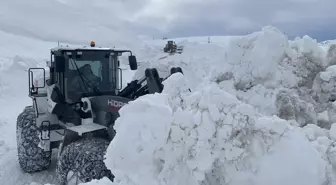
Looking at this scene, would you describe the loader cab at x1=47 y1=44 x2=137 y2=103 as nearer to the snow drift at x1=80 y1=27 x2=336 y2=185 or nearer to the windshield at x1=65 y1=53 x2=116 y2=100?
the windshield at x1=65 y1=53 x2=116 y2=100

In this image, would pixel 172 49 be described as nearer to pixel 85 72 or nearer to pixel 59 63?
pixel 85 72

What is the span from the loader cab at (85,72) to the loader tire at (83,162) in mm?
933

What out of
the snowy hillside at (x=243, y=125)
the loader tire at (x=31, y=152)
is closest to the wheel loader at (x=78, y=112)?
the loader tire at (x=31, y=152)

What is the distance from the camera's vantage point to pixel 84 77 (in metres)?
4.83

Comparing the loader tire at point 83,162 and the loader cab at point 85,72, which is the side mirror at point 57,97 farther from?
the loader tire at point 83,162

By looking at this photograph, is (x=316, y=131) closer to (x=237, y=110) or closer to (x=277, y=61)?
(x=237, y=110)

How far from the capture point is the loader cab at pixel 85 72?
4.76 metres

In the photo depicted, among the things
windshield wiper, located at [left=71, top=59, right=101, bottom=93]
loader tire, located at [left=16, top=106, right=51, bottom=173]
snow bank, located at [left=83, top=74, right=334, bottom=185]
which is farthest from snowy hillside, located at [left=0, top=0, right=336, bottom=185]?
loader tire, located at [left=16, top=106, right=51, bottom=173]

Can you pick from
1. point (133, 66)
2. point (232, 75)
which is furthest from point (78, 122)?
point (232, 75)

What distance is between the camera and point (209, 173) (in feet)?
6.80

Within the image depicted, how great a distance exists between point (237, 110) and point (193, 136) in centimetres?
34

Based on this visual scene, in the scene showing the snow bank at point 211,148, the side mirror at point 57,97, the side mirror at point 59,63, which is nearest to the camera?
the snow bank at point 211,148

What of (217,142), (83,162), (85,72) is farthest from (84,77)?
(217,142)

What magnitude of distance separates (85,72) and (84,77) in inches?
3.0
